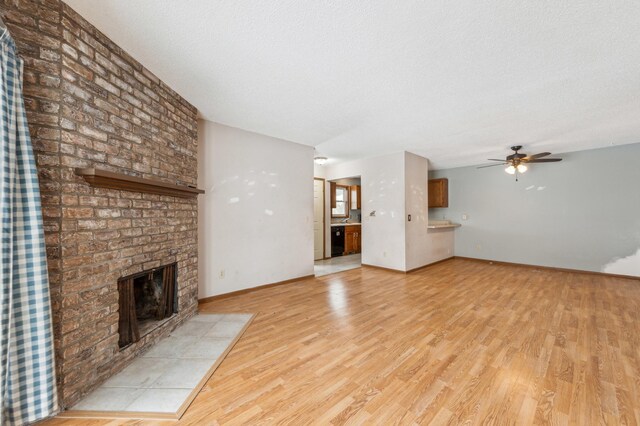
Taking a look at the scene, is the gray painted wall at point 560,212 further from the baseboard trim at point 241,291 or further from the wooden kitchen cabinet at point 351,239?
the baseboard trim at point 241,291

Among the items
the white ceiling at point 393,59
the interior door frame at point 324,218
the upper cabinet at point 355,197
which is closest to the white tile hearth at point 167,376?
the white ceiling at point 393,59

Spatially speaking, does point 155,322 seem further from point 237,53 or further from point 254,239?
point 237,53

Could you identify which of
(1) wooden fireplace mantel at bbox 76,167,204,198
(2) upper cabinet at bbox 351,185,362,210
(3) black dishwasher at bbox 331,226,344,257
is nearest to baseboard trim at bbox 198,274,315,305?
(1) wooden fireplace mantel at bbox 76,167,204,198

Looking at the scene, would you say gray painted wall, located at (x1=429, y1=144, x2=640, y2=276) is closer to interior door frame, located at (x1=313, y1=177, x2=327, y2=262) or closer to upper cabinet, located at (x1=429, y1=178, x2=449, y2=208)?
upper cabinet, located at (x1=429, y1=178, x2=449, y2=208)

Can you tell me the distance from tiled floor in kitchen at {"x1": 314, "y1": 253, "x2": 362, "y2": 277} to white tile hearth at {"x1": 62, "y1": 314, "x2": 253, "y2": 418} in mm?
2706

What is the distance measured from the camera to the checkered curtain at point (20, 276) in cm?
124

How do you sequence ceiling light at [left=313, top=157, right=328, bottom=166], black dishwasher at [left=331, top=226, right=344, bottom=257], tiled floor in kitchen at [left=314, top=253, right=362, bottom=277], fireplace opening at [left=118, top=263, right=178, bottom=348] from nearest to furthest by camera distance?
fireplace opening at [left=118, top=263, right=178, bottom=348]
tiled floor in kitchen at [left=314, top=253, right=362, bottom=277]
ceiling light at [left=313, top=157, right=328, bottom=166]
black dishwasher at [left=331, top=226, right=344, bottom=257]

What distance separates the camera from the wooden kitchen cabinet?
709cm

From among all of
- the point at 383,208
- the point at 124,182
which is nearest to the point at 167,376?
the point at 124,182

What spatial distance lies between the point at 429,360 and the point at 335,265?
3825mm

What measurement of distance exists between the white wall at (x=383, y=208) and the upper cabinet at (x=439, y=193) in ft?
7.50

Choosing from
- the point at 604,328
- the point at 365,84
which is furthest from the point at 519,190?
the point at 365,84

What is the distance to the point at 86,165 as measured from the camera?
1681 millimetres

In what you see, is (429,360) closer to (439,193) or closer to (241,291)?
(241,291)
